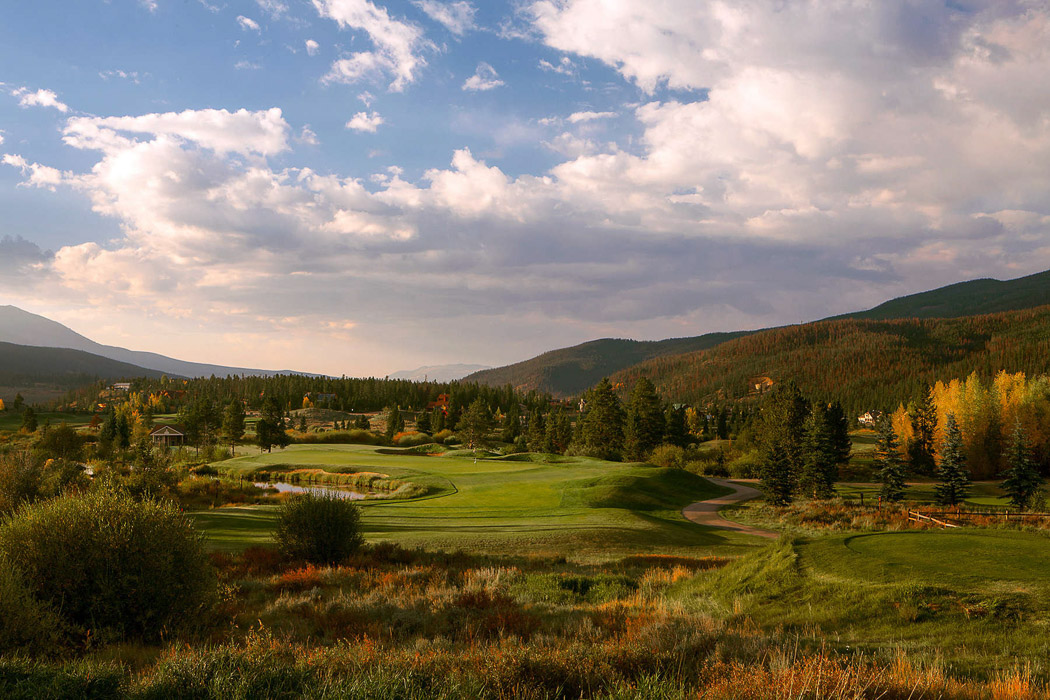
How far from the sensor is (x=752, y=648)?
677 centimetres

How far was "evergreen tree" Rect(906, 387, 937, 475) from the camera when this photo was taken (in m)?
69.1

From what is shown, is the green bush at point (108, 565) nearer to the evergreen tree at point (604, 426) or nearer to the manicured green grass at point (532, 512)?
the manicured green grass at point (532, 512)

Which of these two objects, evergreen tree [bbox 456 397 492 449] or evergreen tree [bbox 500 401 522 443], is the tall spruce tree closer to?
evergreen tree [bbox 456 397 492 449]

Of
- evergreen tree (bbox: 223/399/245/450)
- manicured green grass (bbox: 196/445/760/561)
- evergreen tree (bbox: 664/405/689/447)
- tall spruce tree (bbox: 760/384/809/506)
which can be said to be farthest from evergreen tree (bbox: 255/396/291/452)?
tall spruce tree (bbox: 760/384/809/506)

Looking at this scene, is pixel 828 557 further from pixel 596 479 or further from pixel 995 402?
pixel 995 402

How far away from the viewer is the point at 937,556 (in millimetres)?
11031

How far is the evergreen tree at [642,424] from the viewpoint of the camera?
67.4 metres

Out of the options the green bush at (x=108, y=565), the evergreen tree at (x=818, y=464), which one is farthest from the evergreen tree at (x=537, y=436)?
the green bush at (x=108, y=565)

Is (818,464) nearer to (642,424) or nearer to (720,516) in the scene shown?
(720,516)

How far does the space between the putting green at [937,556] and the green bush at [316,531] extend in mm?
12081

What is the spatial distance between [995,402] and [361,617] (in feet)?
279

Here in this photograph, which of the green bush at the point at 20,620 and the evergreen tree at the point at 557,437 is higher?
the green bush at the point at 20,620

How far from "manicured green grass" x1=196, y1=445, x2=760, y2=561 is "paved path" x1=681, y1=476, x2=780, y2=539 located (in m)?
0.88

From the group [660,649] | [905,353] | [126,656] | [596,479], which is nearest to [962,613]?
[660,649]
